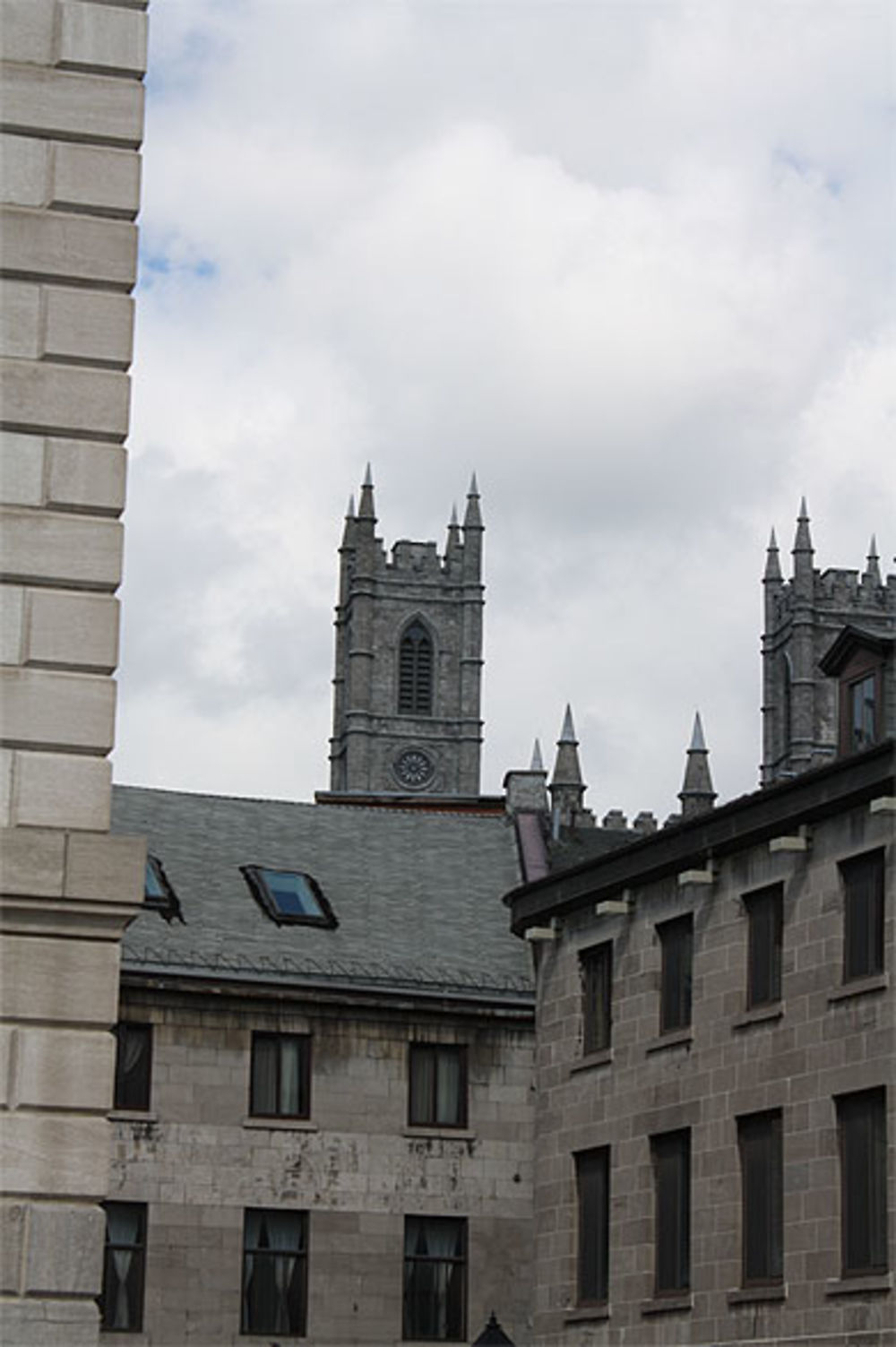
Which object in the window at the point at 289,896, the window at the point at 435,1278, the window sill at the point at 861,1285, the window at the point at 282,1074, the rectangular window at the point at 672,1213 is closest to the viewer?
the window sill at the point at 861,1285

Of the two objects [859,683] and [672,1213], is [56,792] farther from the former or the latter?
[859,683]

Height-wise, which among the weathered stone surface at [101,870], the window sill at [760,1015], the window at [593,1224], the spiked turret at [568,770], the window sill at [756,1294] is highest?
the spiked turret at [568,770]

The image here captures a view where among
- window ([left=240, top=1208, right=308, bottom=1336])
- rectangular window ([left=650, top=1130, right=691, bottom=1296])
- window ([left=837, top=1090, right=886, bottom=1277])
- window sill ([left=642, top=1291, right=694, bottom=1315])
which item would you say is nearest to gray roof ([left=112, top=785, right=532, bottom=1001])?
window ([left=240, top=1208, right=308, bottom=1336])

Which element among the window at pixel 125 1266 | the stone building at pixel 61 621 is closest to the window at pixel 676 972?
the window at pixel 125 1266

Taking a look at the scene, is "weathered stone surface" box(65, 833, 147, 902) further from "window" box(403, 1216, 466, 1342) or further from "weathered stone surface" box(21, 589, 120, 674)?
"window" box(403, 1216, 466, 1342)

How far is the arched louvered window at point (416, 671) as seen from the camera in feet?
584

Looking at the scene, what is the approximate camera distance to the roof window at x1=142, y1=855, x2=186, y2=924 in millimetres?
43094

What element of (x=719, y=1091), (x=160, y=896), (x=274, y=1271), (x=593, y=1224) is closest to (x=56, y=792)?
(x=719, y=1091)

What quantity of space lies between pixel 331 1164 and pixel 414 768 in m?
135

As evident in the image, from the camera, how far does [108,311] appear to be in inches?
661

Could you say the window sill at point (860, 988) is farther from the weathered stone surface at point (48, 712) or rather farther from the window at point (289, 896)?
the weathered stone surface at point (48, 712)

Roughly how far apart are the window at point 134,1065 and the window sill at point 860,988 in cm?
1370

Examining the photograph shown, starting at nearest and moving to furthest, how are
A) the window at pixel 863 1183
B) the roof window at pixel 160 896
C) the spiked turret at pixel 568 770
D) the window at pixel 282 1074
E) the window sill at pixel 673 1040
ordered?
the window at pixel 863 1183 < the window sill at pixel 673 1040 < the window at pixel 282 1074 < the roof window at pixel 160 896 < the spiked turret at pixel 568 770

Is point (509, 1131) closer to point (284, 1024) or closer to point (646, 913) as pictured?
point (284, 1024)
